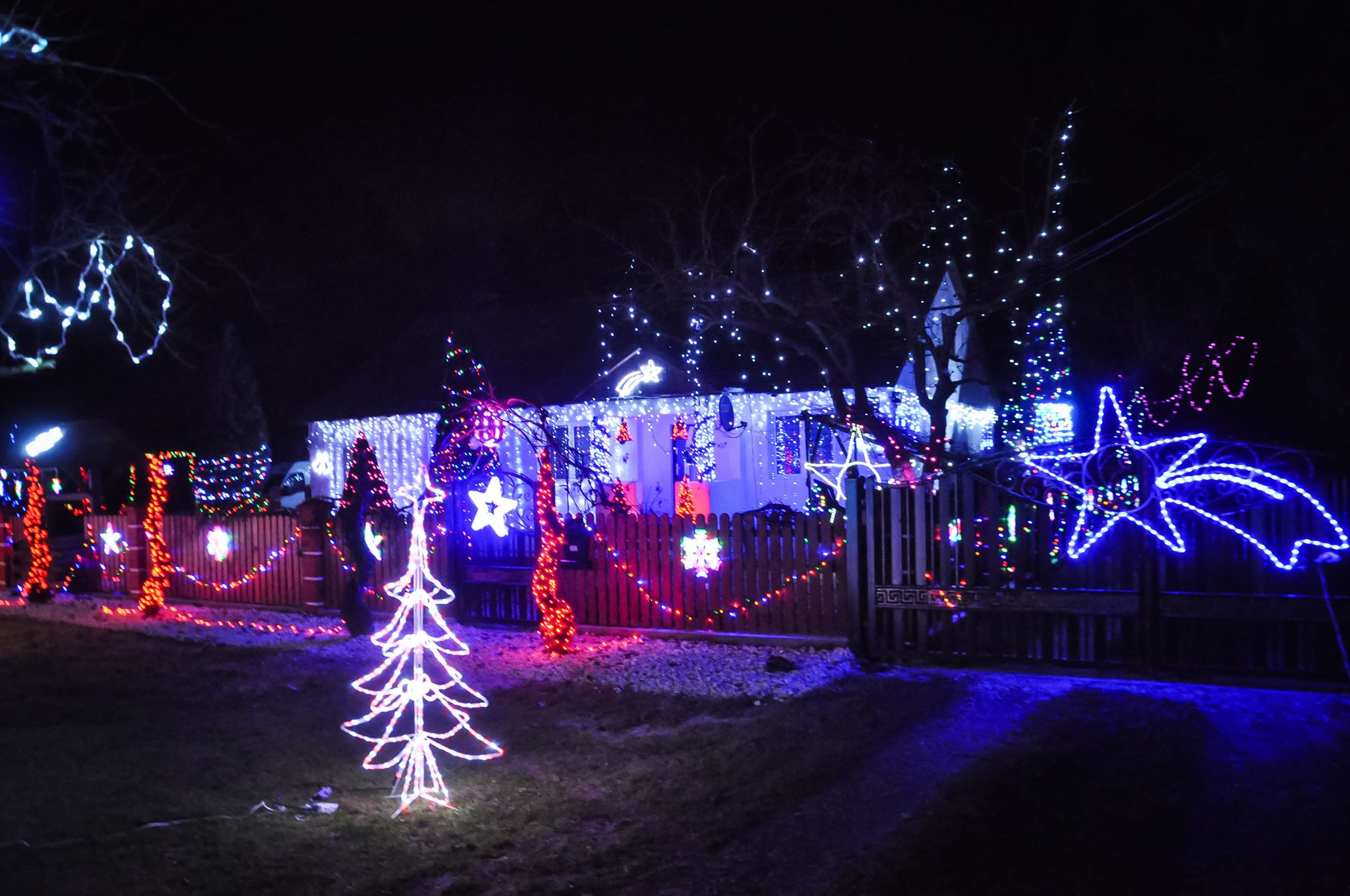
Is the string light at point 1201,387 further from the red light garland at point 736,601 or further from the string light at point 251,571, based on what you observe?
the string light at point 251,571

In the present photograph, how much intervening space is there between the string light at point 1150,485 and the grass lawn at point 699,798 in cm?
122

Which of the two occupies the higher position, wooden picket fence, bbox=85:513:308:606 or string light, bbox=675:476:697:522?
string light, bbox=675:476:697:522

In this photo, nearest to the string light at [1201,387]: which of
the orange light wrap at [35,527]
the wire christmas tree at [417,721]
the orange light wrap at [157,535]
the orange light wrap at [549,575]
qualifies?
the orange light wrap at [549,575]

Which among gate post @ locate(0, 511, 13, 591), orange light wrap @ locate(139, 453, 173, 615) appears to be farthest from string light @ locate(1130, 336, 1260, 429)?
gate post @ locate(0, 511, 13, 591)

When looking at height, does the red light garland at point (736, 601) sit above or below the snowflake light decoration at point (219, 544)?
below

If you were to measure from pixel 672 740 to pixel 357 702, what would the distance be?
10.4 ft

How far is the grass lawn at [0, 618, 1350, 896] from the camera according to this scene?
4.80 meters

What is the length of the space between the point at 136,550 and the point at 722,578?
401 inches

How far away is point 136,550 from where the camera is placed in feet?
52.6

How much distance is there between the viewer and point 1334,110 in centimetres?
1098

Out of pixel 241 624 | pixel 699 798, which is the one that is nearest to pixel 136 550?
pixel 241 624

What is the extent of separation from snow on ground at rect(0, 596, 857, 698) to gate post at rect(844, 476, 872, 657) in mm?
292

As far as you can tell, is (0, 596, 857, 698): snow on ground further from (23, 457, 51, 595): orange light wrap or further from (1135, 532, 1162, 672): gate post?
(23, 457, 51, 595): orange light wrap

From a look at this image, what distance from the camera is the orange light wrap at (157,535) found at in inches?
607
